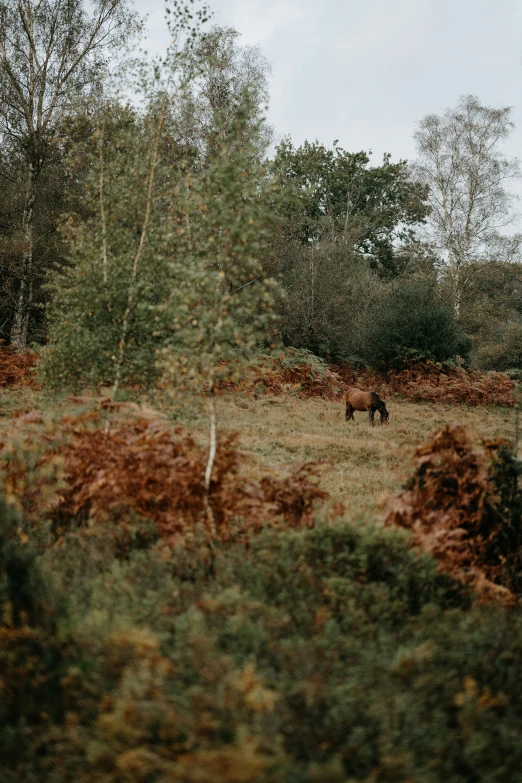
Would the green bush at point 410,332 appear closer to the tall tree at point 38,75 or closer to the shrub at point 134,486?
the tall tree at point 38,75

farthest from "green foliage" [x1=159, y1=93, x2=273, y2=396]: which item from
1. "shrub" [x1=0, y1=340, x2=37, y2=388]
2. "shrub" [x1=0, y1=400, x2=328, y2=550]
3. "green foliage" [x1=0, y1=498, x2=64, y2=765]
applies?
"shrub" [x1=0, y1=340, x2=37, y2=388]

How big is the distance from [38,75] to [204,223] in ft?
51.3

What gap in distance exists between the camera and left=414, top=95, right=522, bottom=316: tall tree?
25172 mm

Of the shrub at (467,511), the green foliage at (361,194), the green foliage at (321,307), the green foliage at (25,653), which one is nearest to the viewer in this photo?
the green foliage at (25,653)

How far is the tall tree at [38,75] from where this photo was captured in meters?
17.7

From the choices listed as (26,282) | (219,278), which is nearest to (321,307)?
(26,282)

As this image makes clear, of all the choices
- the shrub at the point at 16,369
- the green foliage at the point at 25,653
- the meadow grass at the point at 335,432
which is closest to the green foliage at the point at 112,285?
the meadow grass at the point at 335,432

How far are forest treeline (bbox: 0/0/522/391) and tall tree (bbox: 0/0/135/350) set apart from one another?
0.06m

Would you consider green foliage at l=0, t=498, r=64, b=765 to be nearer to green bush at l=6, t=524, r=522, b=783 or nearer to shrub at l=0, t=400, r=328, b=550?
green bush at l=6, t=524, r=522, b=783

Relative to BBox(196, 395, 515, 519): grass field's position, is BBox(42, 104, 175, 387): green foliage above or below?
above

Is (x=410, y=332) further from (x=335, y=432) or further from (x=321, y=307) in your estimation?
(x=335, y=432)

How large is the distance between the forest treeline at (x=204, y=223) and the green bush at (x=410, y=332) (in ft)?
0.20

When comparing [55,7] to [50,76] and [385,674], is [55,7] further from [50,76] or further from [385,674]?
[385,674]

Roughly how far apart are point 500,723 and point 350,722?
0.77 m
